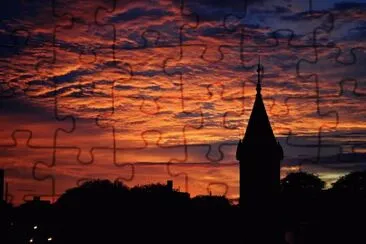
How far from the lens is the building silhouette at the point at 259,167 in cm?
4647

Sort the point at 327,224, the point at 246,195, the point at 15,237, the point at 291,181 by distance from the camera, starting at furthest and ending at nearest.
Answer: the point at 291,181, the point at 246,195, the point at 15,237, the point at 327,224

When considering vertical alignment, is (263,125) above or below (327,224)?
above

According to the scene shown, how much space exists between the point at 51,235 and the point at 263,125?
1908 centimetres

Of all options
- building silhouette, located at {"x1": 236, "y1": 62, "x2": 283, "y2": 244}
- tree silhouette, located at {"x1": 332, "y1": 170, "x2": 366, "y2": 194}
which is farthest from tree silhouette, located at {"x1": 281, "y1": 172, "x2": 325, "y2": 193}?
building silhouette, located at {"x1": 236, "y1": 62, "x2": 283, "y2": 244}

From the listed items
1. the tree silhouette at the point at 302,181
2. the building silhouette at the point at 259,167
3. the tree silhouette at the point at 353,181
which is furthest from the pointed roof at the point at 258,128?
the tree silhouette at the point at 302,181

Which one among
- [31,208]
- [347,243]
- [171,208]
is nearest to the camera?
[347,243]

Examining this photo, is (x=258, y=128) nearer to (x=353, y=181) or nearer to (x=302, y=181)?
(x=353, y=181)

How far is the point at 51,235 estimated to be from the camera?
5619 cm

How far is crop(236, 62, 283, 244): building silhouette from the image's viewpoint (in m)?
46.5

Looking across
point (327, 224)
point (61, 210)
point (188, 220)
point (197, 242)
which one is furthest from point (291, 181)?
point (327, 224)

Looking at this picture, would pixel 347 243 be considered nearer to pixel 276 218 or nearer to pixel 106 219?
pixel 276 218

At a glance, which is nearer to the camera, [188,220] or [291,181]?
[188,220]

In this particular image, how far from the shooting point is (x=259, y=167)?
158 ft

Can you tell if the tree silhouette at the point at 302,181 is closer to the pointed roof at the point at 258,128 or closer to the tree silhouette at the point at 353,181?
the tree silhouette at the point at 353,181
